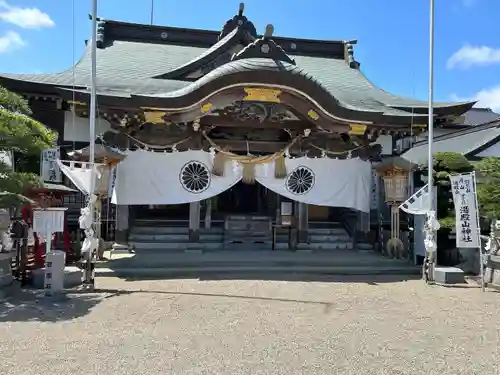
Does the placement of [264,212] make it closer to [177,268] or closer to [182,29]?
[177,268]

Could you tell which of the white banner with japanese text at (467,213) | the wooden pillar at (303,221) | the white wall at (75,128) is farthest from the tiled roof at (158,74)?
the white banner with japanese text at (467,213)

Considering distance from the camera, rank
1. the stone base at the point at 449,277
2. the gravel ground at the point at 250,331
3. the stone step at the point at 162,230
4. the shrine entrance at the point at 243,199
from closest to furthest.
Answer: the gravel ground at the point at 250,331
the stone base at the point at 449,277
the stone step at the point at 162,230
the shrine entrance at the point at 243,199

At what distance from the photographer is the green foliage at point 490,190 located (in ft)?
30.4

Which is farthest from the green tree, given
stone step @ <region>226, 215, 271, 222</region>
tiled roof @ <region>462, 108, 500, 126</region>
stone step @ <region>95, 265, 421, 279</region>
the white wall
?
tiled roof @ <region>462, 108, 500, 126</region>

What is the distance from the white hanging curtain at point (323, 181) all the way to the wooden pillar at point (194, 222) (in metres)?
1.95

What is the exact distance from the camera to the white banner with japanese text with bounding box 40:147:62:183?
10344 mm

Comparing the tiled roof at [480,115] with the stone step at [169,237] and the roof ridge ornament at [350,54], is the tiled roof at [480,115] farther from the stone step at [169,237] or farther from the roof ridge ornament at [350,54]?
the stone step at [169,237]

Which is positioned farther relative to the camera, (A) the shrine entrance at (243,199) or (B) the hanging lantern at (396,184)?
(A) the shrine entrance at (243,199)

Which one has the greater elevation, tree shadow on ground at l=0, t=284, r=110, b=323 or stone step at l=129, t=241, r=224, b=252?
stone step at l=129, t=241, r=224, b=252

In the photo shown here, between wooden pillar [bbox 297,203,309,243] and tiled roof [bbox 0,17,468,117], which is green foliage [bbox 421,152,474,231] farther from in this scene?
wooden pillar [bbox 297,203,309,243]

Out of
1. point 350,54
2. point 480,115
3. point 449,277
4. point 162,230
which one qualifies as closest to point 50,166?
point 162,230

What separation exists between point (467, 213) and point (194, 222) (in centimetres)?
663

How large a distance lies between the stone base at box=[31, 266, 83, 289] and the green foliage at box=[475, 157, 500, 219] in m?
8.23

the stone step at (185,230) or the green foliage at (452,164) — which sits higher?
the green foliage at (452,164)
